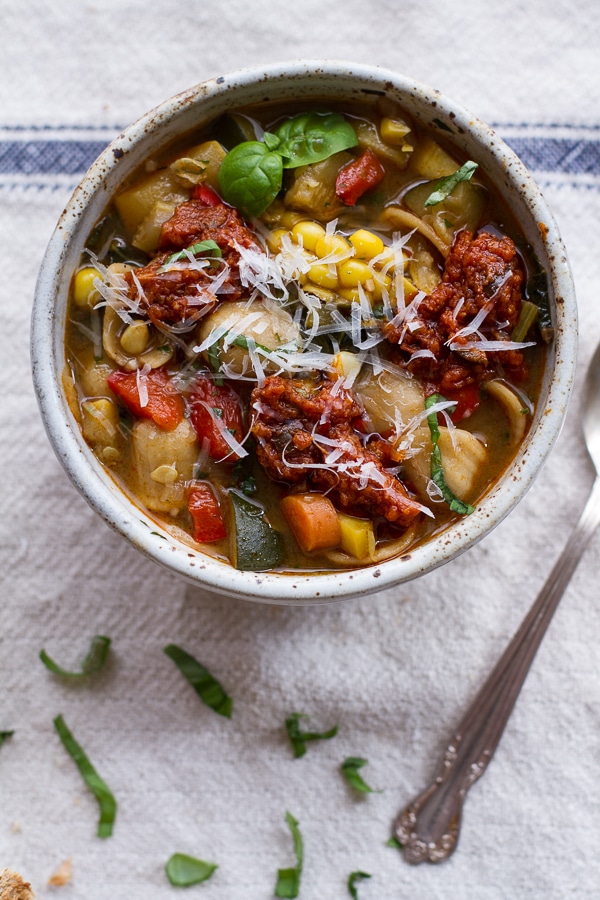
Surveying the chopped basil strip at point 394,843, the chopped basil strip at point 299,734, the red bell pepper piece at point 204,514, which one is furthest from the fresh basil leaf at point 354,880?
the red bell pepper piece at point 204,514

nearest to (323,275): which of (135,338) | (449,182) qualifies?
(449,182)

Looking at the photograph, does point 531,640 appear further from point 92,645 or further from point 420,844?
point 92,645

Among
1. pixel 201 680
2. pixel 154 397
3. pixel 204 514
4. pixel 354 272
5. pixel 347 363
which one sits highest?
pixel 354 272

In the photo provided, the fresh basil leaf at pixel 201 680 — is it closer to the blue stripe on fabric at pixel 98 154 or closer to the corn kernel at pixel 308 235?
the corn kernel at pixel 308 235

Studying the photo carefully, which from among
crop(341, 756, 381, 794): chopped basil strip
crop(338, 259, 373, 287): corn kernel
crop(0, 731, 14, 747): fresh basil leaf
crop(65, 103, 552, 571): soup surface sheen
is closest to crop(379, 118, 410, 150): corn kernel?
crop(65, 103, 552, 571): soup surface sheen

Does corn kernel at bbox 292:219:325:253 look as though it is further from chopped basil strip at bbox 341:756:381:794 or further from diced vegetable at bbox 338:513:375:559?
chopped basil strip at bbox 341:756:381:794

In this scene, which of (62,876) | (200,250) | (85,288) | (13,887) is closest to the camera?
(200,250)

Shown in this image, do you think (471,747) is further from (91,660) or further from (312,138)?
(312,138)
